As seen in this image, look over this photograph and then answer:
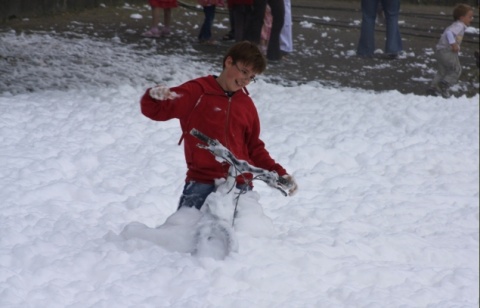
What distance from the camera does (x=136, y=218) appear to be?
6.10 meters

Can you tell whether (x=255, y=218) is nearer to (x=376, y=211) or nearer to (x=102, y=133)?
(x=376, y=211)

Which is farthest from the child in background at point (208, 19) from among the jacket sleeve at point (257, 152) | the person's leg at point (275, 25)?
the jacket sleeve at point (257, 152)

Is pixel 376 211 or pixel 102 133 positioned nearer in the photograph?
pixel 376 211

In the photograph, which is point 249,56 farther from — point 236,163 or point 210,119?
point 236,163

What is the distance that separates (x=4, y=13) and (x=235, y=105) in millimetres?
9262

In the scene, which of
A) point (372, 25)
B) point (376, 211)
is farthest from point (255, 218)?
point (372, 25)

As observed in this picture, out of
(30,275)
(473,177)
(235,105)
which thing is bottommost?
(473,177)

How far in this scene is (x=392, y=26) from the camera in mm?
12586

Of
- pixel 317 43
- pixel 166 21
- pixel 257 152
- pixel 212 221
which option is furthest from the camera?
pixel 317 43

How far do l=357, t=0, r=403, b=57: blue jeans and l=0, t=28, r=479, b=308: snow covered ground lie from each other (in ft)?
7.72

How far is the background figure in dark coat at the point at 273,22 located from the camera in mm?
11820

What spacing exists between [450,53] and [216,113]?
21.1ft

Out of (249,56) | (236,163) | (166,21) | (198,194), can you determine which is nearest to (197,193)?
(198,194)

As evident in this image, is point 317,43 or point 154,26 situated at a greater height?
point 154,26
